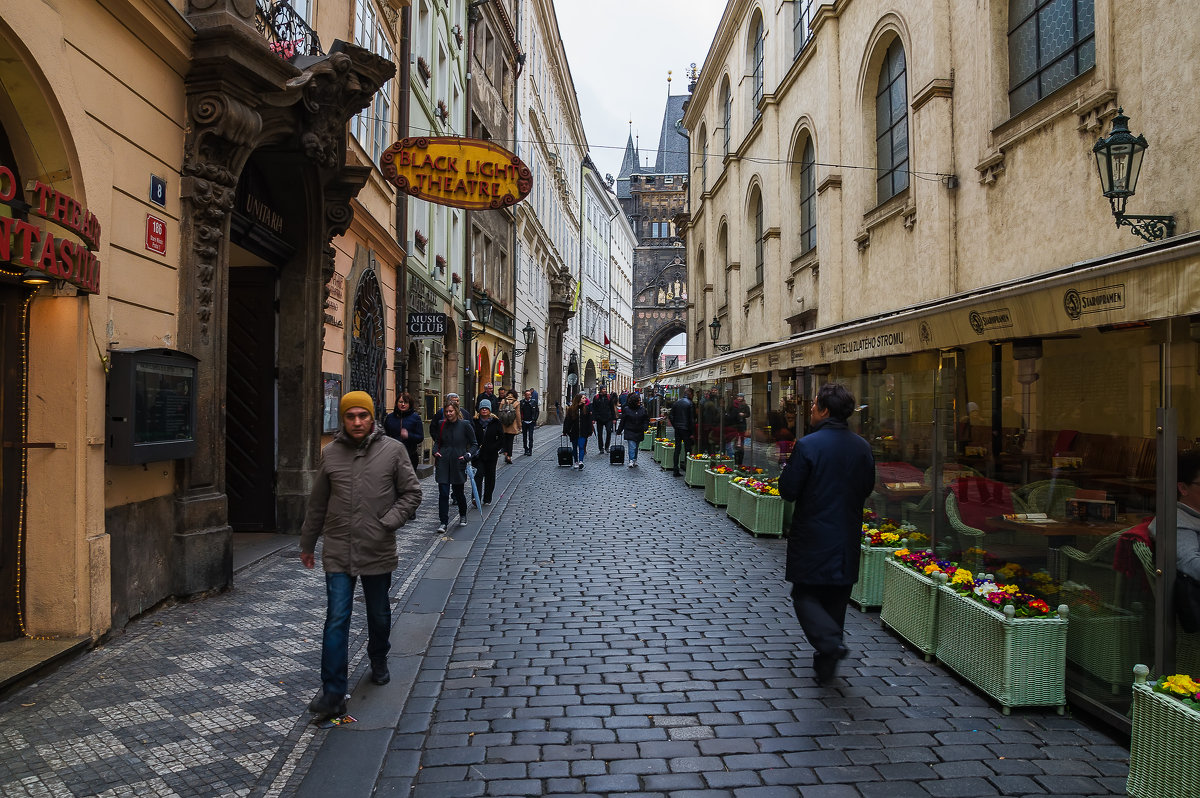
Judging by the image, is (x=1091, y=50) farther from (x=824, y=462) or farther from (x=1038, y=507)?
(x=824, y=462)

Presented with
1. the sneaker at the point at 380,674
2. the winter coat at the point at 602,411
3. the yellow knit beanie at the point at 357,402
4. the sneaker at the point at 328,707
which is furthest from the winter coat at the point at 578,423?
the sneaker at the point at 328,707

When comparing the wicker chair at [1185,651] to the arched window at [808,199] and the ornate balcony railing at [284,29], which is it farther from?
the arched window at [808,199]

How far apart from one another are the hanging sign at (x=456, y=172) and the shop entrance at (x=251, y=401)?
2.28m

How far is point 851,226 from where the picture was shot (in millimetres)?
16047


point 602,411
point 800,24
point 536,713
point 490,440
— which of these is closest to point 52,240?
point 536,713

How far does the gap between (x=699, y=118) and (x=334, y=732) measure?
32376 millimetres

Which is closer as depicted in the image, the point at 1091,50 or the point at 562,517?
the point at 1091,50

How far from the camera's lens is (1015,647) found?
450 centimetres

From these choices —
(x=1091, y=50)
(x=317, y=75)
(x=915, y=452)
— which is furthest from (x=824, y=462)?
(x=1091, y=50)

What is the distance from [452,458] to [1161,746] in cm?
830

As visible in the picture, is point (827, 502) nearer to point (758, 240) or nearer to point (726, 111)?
point (758, 240)

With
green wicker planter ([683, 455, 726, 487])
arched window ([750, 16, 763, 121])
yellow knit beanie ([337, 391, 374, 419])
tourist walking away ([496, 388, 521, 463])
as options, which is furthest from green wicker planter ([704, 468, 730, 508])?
arched window ([750, 16, 763, 121])

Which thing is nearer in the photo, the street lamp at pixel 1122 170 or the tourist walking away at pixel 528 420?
the street lamp at pixel 1122 170

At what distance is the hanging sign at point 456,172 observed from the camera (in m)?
11.4
